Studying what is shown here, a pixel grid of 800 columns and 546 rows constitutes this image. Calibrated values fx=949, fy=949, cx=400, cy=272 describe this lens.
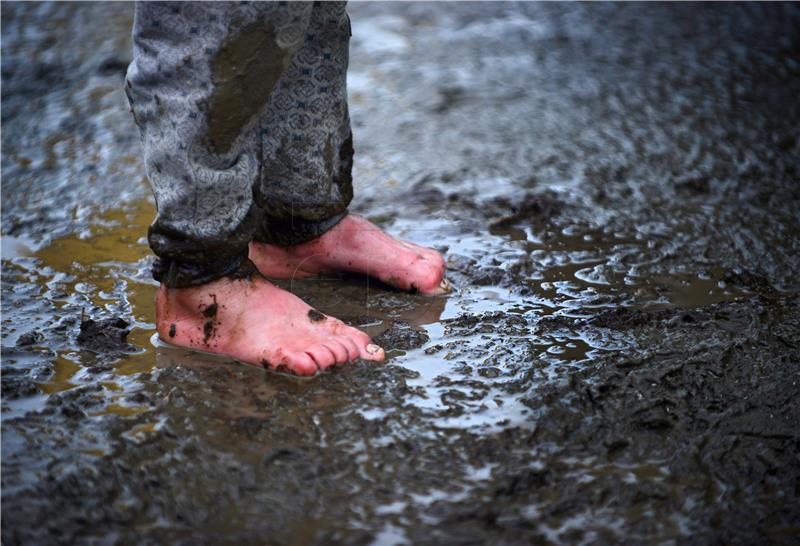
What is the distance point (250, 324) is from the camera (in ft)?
6.46

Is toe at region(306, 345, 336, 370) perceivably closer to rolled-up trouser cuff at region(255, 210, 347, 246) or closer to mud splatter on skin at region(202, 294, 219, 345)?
mud splatter on skin at region(202, 294, 219, 345)

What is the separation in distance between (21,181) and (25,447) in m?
1.57

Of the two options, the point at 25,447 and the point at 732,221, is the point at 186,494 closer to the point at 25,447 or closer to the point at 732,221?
the point at 25,447

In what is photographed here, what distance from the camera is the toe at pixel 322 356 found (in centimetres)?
188

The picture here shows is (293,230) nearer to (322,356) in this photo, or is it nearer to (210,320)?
(210,320)

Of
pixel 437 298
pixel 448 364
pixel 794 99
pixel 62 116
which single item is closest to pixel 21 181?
pixel 62 116

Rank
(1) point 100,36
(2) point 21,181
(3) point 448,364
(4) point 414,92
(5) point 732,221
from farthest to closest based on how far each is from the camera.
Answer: (1) point 100,36 → (4) point 414,92 → (2) point 21,181 → (5) point 732,221 → (3) point 448,364

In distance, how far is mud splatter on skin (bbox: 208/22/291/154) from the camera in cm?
178

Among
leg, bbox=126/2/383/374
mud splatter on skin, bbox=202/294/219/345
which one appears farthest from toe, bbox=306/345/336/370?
mud splatter on skin, bbox=202/294/219/345

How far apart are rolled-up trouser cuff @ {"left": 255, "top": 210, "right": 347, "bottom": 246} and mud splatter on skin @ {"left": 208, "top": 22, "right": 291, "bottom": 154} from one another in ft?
1.52

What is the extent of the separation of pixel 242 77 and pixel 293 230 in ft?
1.92

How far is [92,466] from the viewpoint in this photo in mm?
1568

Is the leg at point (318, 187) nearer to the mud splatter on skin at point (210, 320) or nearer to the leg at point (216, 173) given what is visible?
the leg at point (216, 173)

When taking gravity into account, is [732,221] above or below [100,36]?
below
